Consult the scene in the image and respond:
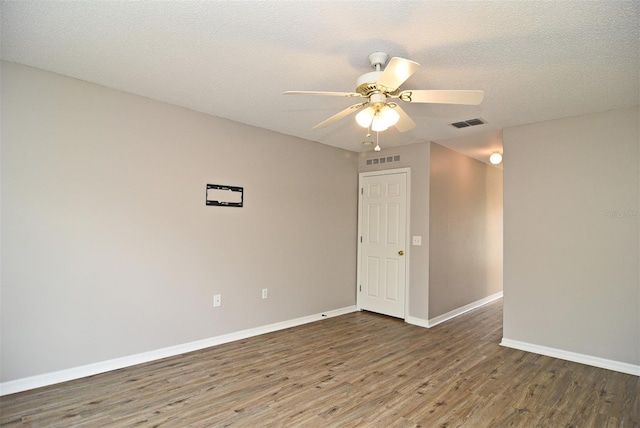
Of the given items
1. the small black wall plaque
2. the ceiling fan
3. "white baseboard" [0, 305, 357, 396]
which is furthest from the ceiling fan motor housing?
"white baseboard" [0, 305, 357, 396]

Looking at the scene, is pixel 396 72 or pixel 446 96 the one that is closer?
pixel 396 72

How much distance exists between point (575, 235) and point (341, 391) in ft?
9.30

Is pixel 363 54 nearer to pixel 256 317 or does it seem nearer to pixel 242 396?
pixel 242 396

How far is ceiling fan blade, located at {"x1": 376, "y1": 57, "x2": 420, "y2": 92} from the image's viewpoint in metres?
1.89

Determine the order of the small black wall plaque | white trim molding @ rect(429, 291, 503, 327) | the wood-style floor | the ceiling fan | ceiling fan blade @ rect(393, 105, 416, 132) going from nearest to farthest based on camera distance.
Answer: the ceiling fan
the wood-style floor
ceiling fan blade @ rect(393, 105, 416, 132)
the small black wall plaque
white trim molding @ rect(429, 291, 503, 327)

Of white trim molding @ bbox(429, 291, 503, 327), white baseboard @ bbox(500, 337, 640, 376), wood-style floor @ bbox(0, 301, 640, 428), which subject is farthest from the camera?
white trim molding @ bbox(429, 291, 503, 327)

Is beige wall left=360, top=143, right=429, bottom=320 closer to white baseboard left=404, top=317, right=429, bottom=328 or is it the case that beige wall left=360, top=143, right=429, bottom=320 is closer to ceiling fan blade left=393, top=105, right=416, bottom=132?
white baseboard left=404, top=317, right=429, bottom=328

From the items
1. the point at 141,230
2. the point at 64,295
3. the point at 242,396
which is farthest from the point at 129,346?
the point at 242,396

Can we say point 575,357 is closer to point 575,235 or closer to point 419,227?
point 575,235

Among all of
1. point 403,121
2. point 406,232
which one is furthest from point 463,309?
point 403,121

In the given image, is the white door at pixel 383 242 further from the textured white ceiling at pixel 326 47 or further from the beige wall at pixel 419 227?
the textured white ceiling at pixel 326 47

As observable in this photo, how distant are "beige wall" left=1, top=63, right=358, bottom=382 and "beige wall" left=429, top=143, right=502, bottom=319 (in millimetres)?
1850

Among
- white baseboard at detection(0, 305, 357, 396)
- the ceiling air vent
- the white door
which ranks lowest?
white baseboard at detection(0, 305, 357, 396)

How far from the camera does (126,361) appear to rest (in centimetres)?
317
